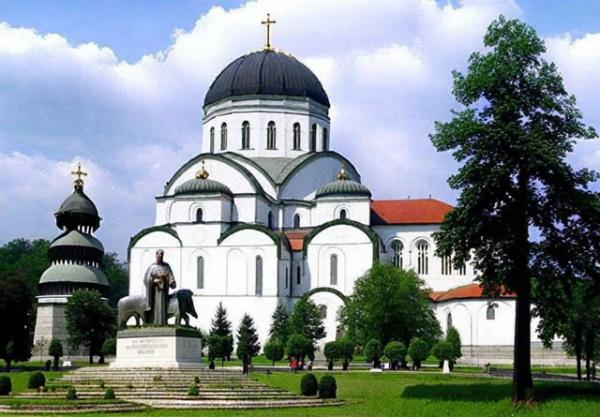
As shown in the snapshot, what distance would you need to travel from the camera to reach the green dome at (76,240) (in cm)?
8000

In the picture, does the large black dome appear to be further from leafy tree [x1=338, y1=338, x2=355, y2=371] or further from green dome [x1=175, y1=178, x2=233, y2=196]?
leafy tree [x1=338, y1=338, x2=355, y2=371]

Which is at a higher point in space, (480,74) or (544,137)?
(480,74)

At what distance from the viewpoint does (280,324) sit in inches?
2872

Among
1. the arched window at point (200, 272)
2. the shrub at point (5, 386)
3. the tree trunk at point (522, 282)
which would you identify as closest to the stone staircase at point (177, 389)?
the shrub at point (5, 386)

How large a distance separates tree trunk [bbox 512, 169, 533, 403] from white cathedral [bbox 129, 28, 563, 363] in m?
38.3

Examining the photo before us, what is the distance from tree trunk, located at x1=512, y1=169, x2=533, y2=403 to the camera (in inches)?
1216

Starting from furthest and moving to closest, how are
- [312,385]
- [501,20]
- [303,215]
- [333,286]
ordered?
[303,215]
[333,286]
[312,385]
[501,20]

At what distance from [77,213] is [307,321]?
23.3 metres

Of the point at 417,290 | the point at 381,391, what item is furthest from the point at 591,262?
the point at 417,290

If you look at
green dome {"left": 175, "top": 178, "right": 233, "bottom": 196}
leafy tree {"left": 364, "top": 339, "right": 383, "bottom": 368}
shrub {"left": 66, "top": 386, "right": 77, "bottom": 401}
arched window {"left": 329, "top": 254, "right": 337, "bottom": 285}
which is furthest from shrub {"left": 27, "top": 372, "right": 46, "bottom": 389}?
arched window {"left": 329, "top": 254, "right": 337, "bottom": 285}

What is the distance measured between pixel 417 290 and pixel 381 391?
90.0ft

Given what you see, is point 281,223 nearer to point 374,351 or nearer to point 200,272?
point 200,272

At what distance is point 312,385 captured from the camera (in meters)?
35.5

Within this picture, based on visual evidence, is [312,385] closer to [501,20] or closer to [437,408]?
[437,408]
